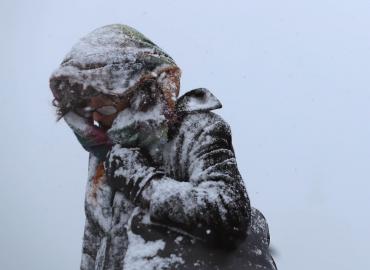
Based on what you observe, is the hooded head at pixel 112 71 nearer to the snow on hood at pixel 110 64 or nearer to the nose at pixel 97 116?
the snow on hood at pixel 110 64

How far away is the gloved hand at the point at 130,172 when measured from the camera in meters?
3.30

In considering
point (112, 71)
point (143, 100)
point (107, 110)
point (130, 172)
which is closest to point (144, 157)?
point (130, 172)

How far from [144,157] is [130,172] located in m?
0.15

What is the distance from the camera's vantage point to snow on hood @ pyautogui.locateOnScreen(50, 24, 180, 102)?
366cm

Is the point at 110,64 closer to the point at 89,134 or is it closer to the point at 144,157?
the point at 89,134

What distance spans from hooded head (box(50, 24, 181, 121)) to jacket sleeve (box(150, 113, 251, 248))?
425mm

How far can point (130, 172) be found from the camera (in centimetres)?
338

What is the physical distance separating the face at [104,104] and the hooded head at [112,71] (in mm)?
41

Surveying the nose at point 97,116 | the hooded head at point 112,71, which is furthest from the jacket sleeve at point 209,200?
the nose at point 97,116

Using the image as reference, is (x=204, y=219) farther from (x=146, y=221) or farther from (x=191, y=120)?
(x=191, y=120)

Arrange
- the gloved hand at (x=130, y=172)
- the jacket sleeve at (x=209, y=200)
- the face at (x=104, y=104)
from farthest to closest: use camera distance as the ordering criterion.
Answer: the face at (x=104, y=104)
the gloved hand at (x=130, y=172)
the jacket sleeve at (x=209, y=200)

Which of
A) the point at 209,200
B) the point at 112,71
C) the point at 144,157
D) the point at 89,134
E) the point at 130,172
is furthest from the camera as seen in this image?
the point at 89,134

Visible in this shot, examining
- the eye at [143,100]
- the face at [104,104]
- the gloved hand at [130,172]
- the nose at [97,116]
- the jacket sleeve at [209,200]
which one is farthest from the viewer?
the nose at [97,116]

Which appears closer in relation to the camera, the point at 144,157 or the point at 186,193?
the point at 186,193
